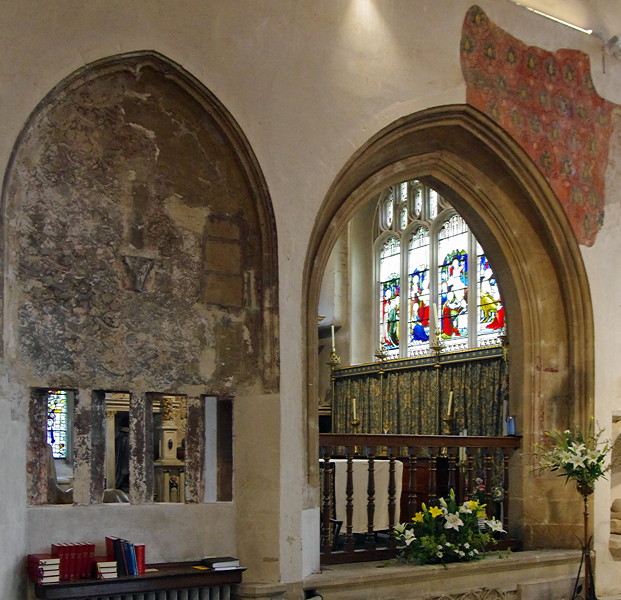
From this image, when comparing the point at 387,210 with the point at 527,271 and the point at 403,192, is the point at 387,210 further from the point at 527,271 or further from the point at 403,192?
the point at 527,271

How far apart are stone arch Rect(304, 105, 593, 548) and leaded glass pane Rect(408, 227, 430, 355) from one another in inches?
233

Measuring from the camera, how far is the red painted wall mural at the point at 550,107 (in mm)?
7363

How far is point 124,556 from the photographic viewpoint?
5.27 m

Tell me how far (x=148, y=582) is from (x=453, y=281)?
9.04 metres

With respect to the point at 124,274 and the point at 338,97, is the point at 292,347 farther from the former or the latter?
the point at 338,97

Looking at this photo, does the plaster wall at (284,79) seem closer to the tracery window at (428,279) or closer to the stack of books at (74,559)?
the stack of books at (74,559)

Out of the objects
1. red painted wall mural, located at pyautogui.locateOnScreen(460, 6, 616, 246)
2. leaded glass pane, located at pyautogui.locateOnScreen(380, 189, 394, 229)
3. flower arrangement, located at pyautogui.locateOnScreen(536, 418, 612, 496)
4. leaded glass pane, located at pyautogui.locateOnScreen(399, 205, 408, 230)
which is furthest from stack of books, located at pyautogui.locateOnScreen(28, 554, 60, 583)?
leaded glass pane, located at pyautogui.locateOnScreen(380, 189, 394, 229)

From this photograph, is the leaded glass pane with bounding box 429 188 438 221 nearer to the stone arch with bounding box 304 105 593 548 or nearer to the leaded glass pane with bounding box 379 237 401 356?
the leaded glass pane with bounding box 379 237 401 356

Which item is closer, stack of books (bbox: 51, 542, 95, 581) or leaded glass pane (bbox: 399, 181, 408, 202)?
stack of books (bbox: 51, 542, 95, 581)

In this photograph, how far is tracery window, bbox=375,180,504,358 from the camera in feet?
42.5

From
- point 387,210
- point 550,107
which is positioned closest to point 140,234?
point 550,107

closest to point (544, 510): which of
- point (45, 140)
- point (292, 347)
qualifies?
point (292, 347)

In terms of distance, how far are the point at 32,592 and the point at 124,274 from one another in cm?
194

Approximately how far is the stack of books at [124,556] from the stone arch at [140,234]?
94cm
